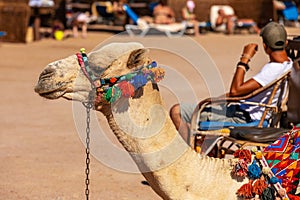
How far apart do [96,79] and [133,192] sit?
3.18 metres

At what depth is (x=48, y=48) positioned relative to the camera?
2138 cm

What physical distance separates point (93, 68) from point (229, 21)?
2371 cm

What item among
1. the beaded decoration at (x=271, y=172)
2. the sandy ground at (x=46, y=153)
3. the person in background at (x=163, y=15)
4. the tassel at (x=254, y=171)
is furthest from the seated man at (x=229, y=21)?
the tassel at (x=254, y=171)

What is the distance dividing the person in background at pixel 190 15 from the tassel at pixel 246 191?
22342 mm

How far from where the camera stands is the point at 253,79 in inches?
273

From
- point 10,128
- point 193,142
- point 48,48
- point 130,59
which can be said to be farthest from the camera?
point 48,48

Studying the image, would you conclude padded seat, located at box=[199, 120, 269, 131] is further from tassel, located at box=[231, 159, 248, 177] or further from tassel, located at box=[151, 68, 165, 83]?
tassel, located at box=[151, 68, 165, 83]

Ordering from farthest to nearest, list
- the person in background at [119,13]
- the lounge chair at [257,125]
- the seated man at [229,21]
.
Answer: the person in background at [119,13]
the seated man at [229,21]
the lounge chair at [257,125]

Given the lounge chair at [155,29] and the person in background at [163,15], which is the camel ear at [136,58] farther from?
the person in background at [163,15]

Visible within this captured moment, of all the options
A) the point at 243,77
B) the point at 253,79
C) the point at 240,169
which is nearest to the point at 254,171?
the point at 240,169

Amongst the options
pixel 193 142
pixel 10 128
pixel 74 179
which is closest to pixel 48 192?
pixel 74 179

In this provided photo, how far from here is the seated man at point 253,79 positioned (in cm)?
660

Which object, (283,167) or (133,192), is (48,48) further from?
(283,167)

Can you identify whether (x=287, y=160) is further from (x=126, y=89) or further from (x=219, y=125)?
(x=219, y=125)
